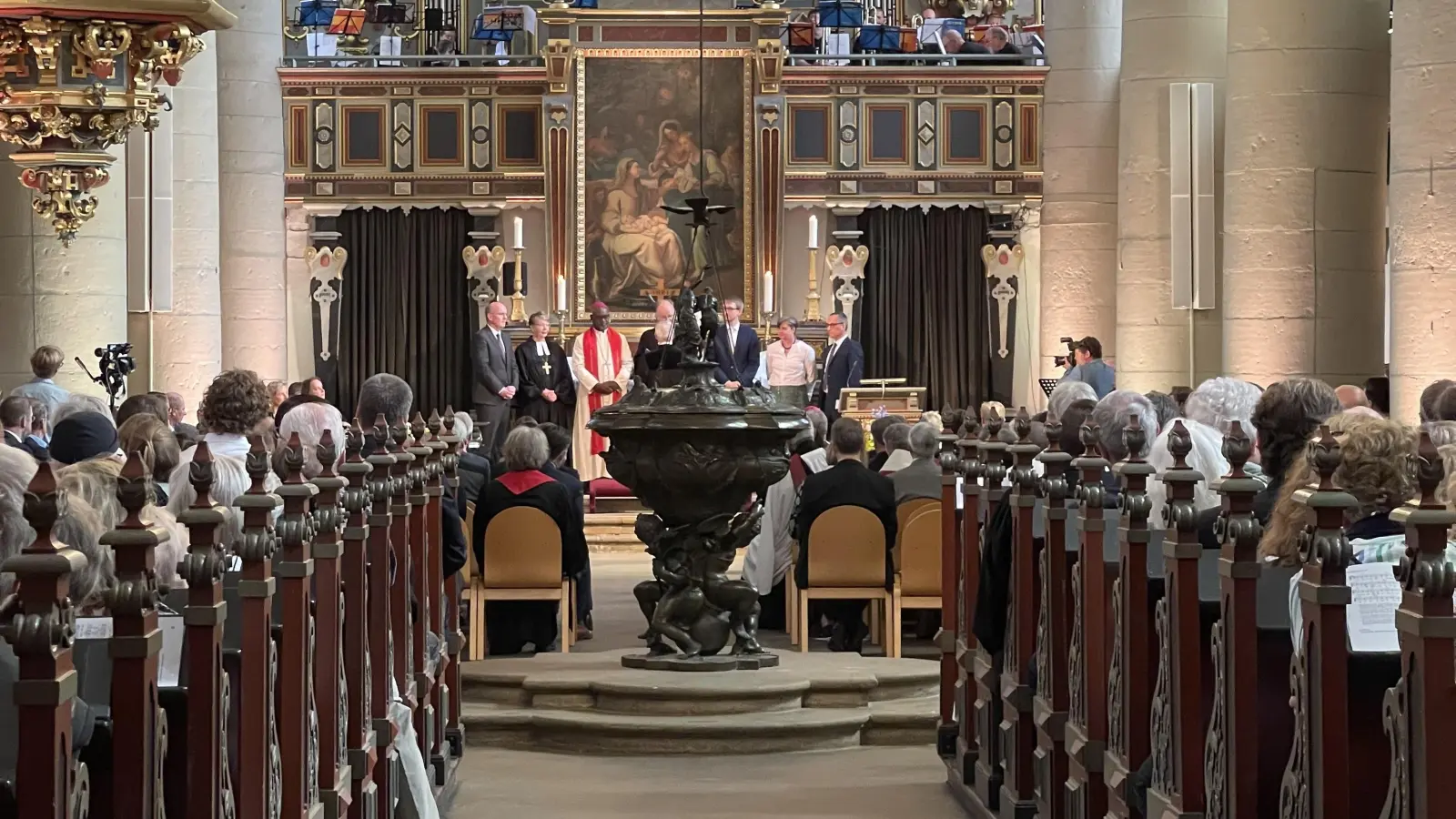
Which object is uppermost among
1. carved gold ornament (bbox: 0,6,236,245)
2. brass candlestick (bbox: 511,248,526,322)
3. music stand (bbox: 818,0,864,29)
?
music stand (bbox: 818,0,864,29)

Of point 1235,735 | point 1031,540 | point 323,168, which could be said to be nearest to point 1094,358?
point 323,168

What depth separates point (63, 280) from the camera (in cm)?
1105

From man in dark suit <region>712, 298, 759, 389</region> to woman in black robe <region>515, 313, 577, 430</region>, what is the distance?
1282mm

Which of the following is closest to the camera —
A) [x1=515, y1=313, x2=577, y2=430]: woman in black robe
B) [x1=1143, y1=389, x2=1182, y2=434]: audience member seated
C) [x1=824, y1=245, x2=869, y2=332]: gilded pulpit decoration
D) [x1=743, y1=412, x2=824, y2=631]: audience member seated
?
[x1=1143, y1=389, x2=1182, y2=434]: audience member seated

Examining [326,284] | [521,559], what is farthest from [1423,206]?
[326,284]

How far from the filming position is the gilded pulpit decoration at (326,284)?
758 inches

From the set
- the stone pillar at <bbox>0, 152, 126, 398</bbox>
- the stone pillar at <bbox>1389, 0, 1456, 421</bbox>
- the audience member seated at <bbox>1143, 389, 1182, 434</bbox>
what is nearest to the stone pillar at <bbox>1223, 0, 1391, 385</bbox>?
the stone pillar at <bbox>1389, 0, 1456, 421</bbox>

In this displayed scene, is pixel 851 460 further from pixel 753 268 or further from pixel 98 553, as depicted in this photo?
pixel 753 268

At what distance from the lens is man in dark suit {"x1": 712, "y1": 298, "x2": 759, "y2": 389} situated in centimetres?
1648

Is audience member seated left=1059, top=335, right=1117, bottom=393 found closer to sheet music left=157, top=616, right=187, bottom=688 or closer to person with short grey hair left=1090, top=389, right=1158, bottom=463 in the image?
person with short grey hair left=1090, top=389, right=1158, bottom=463

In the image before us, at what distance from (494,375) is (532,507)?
7.04 m

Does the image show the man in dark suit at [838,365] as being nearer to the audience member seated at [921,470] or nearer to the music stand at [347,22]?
the music stand at [347,22]

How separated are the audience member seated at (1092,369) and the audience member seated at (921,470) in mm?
4766

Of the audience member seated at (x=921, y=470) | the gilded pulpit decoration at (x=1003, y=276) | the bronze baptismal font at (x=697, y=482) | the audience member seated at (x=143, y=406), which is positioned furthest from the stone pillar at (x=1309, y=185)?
the gilded pulpit decoration at (x=1003, y=276)
